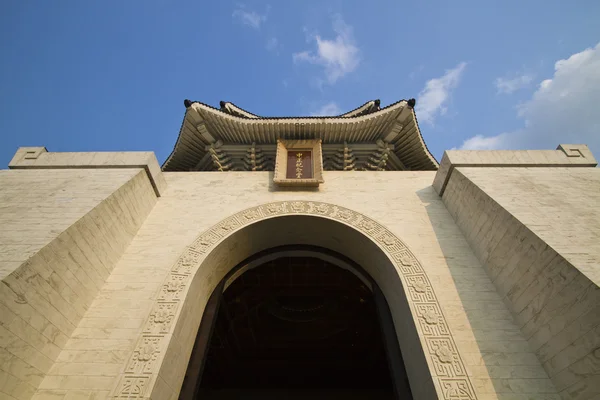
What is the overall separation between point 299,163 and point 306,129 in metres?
0.86

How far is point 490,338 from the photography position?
11.9 ft

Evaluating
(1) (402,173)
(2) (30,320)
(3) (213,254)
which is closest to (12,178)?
(2) (30,320)

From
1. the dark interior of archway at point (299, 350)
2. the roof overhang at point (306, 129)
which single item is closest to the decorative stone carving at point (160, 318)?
the roof overhang at point (306, 129)

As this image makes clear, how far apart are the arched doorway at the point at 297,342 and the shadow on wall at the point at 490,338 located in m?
3.28

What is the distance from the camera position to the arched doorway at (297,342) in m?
7.77

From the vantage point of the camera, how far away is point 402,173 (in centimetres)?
629

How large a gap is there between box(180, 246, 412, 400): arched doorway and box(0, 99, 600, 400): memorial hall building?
193 mm

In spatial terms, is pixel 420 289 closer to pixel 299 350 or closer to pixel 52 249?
pixel 52 249

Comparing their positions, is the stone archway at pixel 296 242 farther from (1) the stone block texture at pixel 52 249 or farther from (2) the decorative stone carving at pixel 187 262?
(1) the stone block texture at pixel 52 249

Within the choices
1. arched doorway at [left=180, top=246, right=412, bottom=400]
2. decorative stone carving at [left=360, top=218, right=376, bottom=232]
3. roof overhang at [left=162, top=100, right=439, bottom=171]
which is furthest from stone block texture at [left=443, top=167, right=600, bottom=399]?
arched doorway at [left=180, top=246, right=412, bottom=400]

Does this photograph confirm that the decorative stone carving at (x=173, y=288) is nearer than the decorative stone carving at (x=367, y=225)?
Yes

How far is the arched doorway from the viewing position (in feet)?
25.5

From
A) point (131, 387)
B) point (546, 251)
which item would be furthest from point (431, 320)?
point (131, 387)

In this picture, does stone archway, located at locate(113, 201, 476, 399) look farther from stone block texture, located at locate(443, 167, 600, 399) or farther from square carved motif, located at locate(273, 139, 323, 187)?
stone block texture, located at locate(443, 167, 600, 399)
